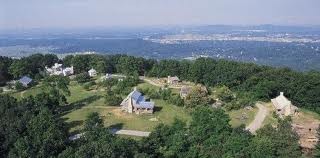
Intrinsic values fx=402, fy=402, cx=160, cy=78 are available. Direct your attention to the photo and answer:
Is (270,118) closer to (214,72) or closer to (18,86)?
(214,72)

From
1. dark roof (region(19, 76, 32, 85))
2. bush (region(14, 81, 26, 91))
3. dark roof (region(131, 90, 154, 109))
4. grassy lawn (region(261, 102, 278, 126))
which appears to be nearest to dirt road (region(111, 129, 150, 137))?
dark roof (region(131, 90, 154, 109))

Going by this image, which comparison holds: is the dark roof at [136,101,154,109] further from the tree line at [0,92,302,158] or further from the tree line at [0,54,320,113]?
the tree line at [0,92,302,158]

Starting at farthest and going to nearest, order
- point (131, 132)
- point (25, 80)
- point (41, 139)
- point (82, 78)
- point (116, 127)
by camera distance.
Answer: point (82, 78), point (25, 80), point (116, 127), point (131, 132), point (41, 139)

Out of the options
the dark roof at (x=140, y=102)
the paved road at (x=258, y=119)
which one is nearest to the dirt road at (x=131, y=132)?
the dark roof at (x=140, y=102)

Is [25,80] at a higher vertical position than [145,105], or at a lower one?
higher

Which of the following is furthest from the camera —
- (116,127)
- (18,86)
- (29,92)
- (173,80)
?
(173,80)

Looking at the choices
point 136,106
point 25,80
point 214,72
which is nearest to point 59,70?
point 25,80

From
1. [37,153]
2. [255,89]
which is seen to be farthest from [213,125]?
[255,89]
